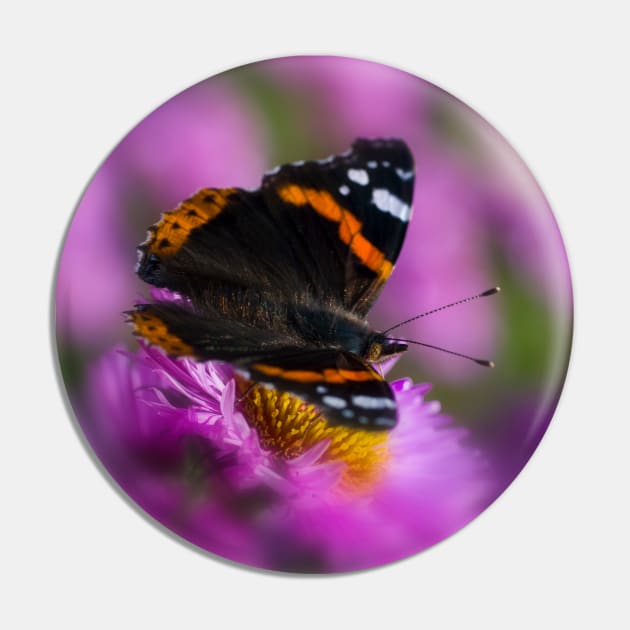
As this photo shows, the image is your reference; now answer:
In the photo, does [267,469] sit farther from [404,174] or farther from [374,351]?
[404,174]

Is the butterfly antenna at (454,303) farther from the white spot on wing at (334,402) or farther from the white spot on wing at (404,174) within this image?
the white spot on wing at (334,402)

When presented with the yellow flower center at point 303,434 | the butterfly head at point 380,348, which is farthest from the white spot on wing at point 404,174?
the yellow flower center at point 303,434

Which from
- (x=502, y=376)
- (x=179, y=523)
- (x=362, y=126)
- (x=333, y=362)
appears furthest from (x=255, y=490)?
(x=362, y=126)

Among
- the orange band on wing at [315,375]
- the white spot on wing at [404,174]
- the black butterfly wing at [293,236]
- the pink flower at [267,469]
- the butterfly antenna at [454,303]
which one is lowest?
the pink flower at [267,469]

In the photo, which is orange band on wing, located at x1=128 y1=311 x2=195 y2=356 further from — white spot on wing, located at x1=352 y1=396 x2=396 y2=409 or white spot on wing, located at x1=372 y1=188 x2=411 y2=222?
white spot on wing, located at x1=372 y1=188 x2=411 y2=222

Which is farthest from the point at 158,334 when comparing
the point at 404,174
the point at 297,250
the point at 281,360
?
the point at 404,174
